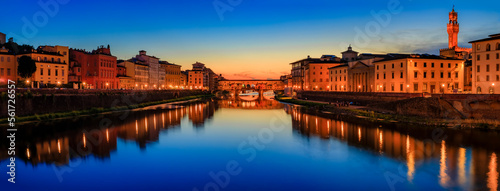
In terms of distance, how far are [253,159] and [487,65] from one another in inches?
1207

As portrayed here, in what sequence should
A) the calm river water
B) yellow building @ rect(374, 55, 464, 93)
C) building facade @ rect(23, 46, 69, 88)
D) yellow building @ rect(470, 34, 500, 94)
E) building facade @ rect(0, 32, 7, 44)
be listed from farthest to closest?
1. building facade @ rect(0, 32, 7, 44)
2. building facade @ rect(23, 46, 69, 88)
3. yellow building @ rect(374, 55, 464, 93)
4. yellow building @ rect(470, 34, 500, 94)
5. the calm river water

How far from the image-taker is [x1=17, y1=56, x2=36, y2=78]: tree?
38.0 metres

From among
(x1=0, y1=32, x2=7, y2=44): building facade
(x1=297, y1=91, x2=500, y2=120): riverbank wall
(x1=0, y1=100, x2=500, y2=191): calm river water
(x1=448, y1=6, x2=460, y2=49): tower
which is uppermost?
(x1=448, y1=6, x2=460, y2=49): tower

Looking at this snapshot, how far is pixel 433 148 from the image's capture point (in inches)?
721

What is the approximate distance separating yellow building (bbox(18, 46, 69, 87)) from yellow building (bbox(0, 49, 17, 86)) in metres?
1.86

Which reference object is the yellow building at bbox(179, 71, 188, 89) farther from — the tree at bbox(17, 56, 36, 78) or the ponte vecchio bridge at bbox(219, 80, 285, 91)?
the tree at bbox(17, 56, 36, 78)

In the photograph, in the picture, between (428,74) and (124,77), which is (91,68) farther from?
(428,74)

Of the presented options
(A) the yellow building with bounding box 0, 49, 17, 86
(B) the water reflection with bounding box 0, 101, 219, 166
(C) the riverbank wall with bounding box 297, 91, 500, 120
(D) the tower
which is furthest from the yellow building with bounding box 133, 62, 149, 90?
(D) the tower

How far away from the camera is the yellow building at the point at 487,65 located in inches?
1289

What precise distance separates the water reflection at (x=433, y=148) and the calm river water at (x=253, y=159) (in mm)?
46

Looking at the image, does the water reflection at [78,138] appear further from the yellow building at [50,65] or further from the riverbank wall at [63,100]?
the yellow building at [50,65]

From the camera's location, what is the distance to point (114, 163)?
1591 cm

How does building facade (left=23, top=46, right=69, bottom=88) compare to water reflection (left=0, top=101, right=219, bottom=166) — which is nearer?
water reflection (left=0, top=101, right=219, bottom=166)

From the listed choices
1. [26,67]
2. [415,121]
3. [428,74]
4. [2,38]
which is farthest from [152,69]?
[415,121]
